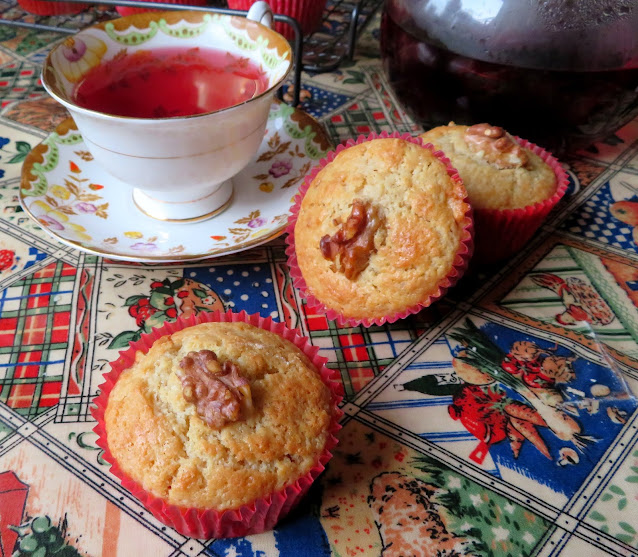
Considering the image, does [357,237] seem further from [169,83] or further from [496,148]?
[169,83]

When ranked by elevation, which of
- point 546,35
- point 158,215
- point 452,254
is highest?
point 546,35

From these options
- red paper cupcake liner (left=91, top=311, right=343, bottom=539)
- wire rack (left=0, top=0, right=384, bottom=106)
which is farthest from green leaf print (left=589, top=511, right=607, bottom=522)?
wire rack (left=0, top=0, right=384, bottom=106)

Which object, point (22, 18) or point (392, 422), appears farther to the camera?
point (22, 18)

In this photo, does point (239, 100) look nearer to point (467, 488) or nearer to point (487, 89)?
point (487, 89)

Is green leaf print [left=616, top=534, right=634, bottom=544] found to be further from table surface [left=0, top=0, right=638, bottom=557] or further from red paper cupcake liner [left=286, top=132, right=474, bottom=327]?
red paper cupcake liner [left=286, top=132, right=474, bottom=327]

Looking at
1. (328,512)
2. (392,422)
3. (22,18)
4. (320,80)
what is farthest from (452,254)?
(22,18)

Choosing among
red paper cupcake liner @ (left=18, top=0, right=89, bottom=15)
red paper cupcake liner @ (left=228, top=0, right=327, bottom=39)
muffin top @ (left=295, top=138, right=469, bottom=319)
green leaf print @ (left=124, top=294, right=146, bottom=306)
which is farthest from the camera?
red paper cupcake liner @ (left=18, top=0, right=89, bottom=15)

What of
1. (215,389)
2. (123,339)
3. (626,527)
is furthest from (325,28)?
(626,527)

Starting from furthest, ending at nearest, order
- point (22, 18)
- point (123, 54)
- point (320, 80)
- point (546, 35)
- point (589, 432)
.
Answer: point (22, 18) → point (320, 80) → point (123, 54) → point (546, 35) → point (589, 432)
